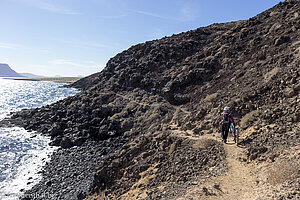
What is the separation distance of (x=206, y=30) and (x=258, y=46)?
19849 millimetres

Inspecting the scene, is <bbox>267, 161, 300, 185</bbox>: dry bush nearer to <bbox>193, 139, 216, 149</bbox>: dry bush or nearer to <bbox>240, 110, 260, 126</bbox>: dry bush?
<bbox>193, 139, 216, 149</bbox>: dry bush

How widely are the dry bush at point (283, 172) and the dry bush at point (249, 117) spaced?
5.76 m

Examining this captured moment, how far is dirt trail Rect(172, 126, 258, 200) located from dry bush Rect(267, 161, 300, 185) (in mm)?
731

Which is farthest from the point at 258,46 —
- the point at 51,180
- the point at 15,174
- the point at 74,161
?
the point at 15,174

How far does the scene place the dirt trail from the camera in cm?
844

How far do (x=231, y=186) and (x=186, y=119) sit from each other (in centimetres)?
→ 1102

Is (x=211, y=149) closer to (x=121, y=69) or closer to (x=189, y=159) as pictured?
(x=189, y=159)

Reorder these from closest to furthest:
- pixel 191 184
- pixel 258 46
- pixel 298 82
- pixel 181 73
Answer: pixel 191 184 → pixel 298 82 → pixel 258 46 → pixel 181 73

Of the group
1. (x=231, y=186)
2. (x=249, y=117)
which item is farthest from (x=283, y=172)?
(x=249, y=117)

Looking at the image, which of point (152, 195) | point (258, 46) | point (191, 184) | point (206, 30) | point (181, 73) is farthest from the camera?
point (206, 30)

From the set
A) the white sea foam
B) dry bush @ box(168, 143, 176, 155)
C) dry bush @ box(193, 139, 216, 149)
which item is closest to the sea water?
the white sea foam

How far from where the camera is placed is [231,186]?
9.02m

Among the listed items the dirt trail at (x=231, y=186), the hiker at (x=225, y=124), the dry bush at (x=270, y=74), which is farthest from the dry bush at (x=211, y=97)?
the dirt trail at (x=231, y=186)

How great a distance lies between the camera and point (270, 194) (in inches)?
291
